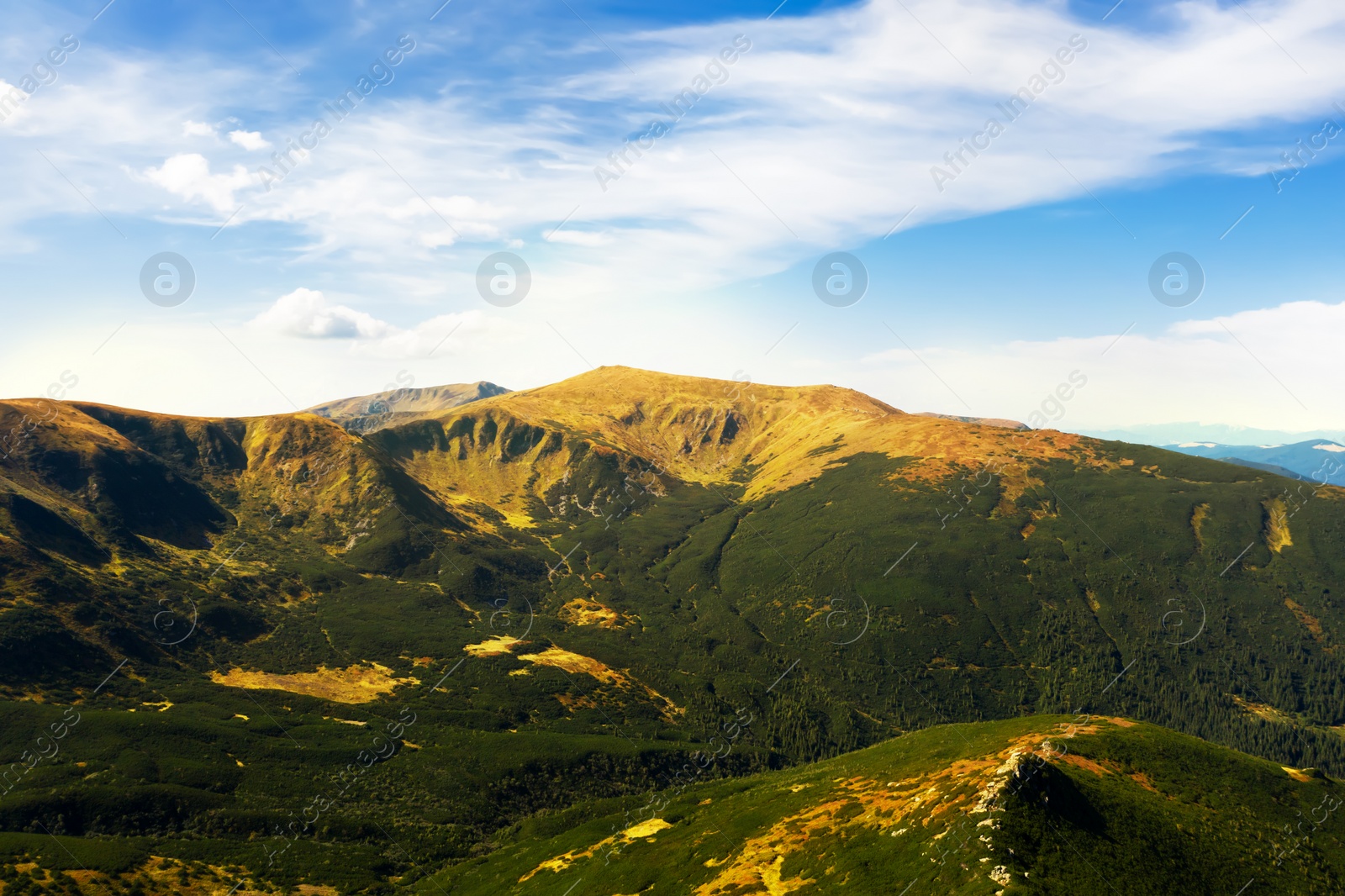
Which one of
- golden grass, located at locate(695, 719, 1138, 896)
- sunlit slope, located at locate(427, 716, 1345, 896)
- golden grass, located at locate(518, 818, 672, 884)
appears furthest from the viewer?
golden grass, located at locate(518, 818, 672, 884)

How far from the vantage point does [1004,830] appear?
85.8m

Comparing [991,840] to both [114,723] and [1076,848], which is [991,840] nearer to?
[1076,848]

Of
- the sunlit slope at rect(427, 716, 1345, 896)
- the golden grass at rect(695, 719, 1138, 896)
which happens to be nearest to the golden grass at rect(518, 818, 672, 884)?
the sunlit slope at rect(427, 716, 1345, 896)

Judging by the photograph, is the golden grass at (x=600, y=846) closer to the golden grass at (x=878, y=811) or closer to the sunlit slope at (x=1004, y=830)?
the sunlit slope at (x=1004, y=830)

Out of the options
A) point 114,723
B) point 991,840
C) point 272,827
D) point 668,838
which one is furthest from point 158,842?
point 991,840

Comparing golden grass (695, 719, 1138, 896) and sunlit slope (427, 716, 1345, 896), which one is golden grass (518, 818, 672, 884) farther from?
golden grass (695, 719, 1138, 896)

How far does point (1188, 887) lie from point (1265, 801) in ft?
156

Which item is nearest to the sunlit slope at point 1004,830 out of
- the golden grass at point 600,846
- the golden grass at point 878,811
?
the golden grass at point 878,811

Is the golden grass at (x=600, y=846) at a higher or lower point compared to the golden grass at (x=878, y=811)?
lower

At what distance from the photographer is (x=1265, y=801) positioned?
384 feet

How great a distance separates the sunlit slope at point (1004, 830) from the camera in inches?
3359

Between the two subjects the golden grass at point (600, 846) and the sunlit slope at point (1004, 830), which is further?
the golden grass at point (600, 846)

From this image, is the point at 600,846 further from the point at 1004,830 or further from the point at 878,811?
the point at 1004,830

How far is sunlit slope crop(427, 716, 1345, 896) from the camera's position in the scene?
8531 centimetres
